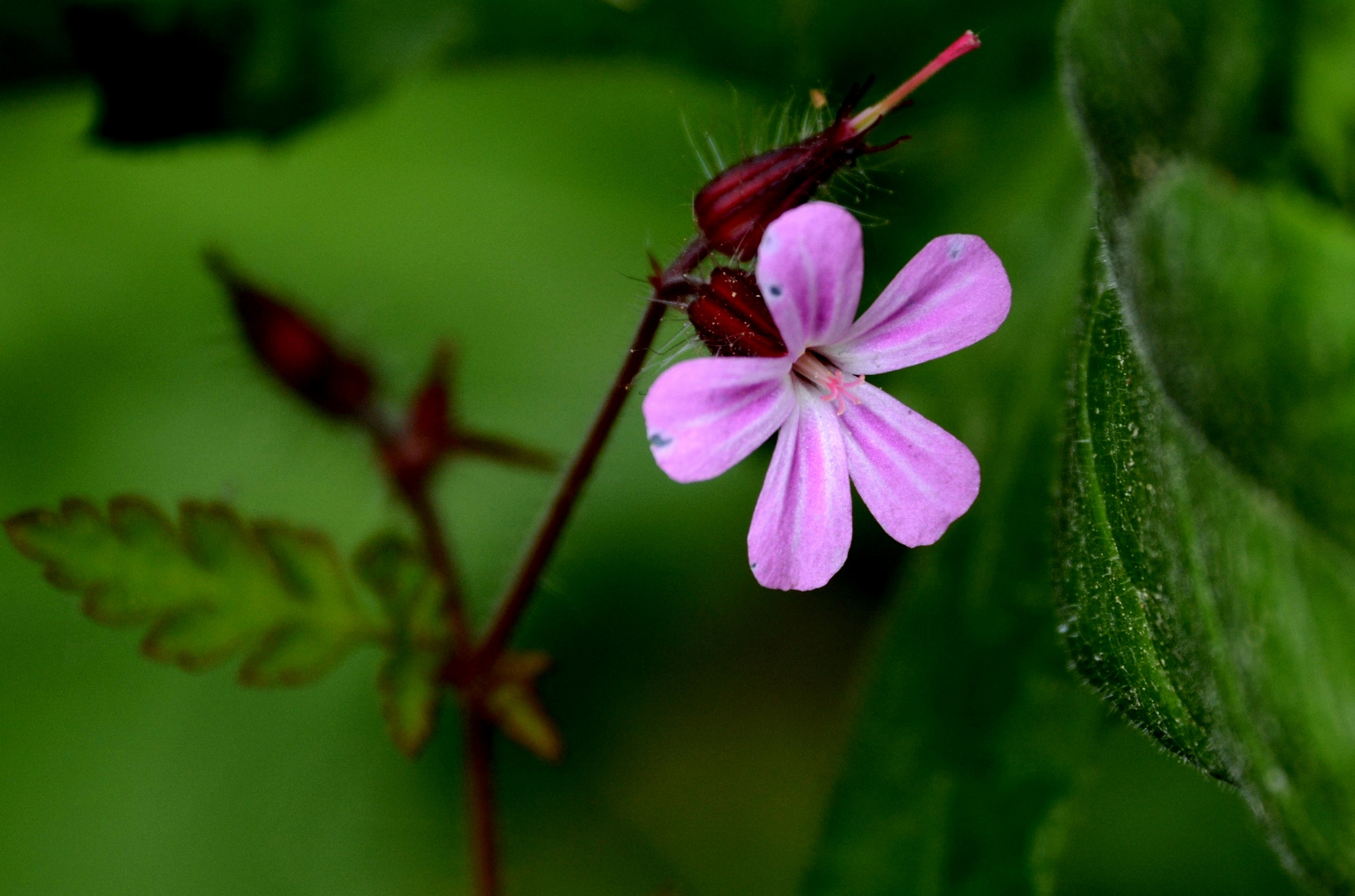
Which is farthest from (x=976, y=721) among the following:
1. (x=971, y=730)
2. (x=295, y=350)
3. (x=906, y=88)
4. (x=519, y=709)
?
(x=295, y=350)

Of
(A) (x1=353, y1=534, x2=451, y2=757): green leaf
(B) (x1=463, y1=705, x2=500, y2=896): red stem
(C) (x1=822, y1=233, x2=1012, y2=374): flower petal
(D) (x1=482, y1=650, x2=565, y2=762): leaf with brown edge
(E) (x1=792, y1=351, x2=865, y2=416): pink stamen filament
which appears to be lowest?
(B) (x1=463, y1=705, x2=500, y2=896): red stem

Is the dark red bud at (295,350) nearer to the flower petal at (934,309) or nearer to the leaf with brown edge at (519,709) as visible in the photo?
the leaf with brown edge at (519,709)

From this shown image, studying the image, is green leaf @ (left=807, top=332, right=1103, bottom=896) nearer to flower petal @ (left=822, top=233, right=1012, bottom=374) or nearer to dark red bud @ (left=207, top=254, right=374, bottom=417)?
flower petal @ (left=822, top=233, right=1012, bottom=374)

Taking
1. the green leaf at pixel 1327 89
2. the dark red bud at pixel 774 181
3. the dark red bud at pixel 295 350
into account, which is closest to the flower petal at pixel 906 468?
the dark red bud at pixel 774 181

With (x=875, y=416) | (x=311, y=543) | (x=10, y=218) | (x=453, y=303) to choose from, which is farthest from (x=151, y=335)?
(x=875, y=416)

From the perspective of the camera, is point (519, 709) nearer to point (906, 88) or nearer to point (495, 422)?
point (906, 88)

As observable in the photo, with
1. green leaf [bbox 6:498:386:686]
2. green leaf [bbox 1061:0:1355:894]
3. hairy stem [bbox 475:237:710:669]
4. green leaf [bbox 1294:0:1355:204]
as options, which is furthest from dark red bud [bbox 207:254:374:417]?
green leaf [bbox 1294:0:1355:204]
